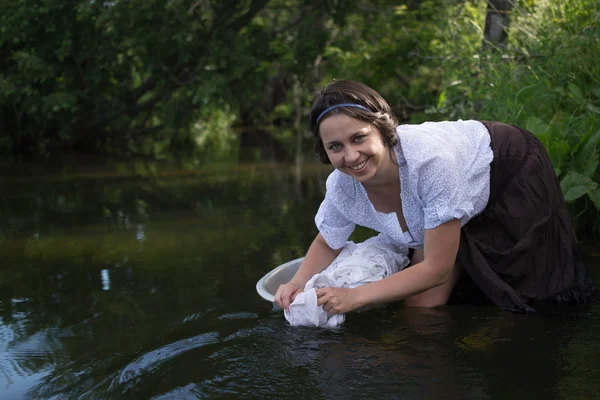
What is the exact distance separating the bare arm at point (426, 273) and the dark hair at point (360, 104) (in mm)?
379

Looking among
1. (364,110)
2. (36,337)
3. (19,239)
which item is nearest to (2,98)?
(19,239)

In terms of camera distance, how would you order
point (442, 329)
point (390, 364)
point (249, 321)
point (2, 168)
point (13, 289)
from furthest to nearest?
point (2, 168)
point (13, 289)
point (249, 321)
point (442, 329)
point (390, 364)

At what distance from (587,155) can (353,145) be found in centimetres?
192

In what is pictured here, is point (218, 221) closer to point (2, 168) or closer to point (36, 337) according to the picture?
point (36, 337)

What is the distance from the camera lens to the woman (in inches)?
102

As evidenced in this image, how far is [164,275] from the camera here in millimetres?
3854

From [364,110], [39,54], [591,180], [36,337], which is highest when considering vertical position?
[39,54]

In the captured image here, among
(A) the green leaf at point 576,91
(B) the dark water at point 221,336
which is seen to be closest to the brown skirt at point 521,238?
Answer: (B) the dark water at point 221,336

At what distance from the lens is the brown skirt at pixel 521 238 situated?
291 cm

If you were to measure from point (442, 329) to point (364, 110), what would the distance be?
0.93 meters

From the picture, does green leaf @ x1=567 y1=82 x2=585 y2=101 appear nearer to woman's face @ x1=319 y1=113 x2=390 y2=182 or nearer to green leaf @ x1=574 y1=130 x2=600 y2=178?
green leaf @ x1=574 y1=130 x2=600 y2=178

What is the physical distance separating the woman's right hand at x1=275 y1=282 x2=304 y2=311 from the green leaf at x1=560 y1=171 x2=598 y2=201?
1744 millimetres

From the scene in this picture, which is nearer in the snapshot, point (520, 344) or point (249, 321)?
point (520, 344)

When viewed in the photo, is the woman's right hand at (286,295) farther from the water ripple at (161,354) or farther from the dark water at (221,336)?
the water ripple at (161,354)
